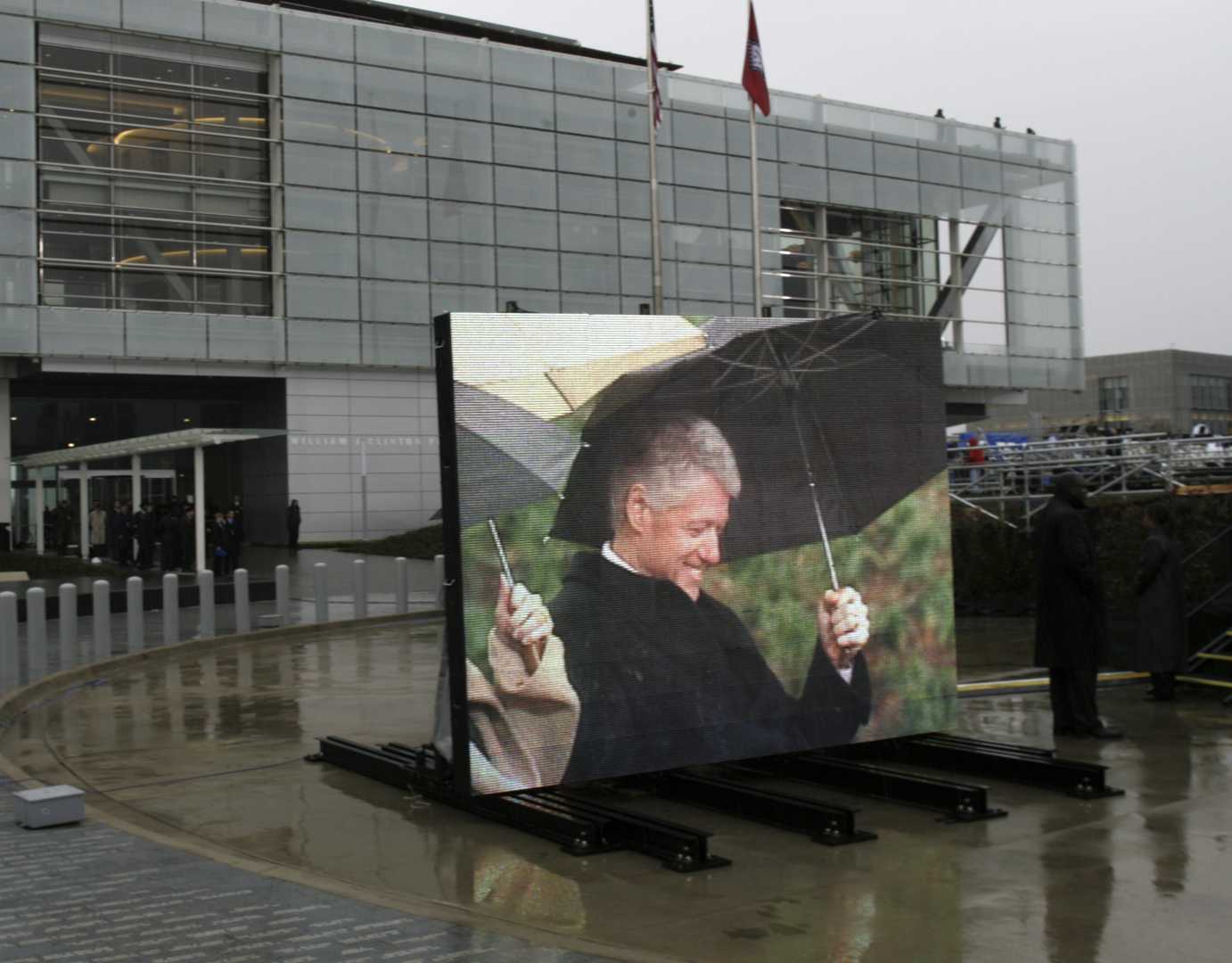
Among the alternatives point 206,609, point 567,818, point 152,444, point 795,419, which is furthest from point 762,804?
point 152,444

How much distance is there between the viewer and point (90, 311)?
4103cm

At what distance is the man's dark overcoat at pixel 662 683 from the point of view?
311 inches

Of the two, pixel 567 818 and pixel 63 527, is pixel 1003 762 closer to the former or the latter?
pixel 567 818

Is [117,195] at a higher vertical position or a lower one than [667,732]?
higher

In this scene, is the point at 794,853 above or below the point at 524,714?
below

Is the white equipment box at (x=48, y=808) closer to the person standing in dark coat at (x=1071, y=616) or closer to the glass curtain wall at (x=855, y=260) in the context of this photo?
the person standing in dark coat at (x=1071, y=616)

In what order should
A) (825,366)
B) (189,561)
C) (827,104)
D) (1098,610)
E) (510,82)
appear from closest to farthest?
(825,366)
(1098,610)
(189,561)
(510,82)
(827,104)

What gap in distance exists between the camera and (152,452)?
116 ft

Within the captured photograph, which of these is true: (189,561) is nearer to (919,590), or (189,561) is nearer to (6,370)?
(6,370)

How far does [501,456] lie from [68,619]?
1115cm

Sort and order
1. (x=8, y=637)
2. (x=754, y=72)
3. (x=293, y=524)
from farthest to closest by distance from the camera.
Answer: (x=293, y=524) < (x=754, y=72) < (x=8, y=637)

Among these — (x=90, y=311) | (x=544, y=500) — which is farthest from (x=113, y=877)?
(x=90, y=311)

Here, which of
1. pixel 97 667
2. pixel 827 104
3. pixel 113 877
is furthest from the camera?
pixel 827 104

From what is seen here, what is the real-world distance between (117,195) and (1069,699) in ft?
126
